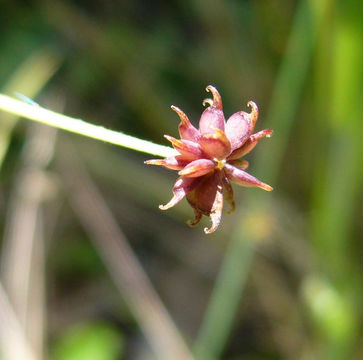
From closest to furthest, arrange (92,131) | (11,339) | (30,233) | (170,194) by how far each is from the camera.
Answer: (92,131) → (11,339) → (30,233) → (170,194)

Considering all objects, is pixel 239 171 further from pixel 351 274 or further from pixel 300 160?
pixel 300 160

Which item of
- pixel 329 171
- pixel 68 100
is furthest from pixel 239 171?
pixel 68 100

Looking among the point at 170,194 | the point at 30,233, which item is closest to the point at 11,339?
the point at 30,233

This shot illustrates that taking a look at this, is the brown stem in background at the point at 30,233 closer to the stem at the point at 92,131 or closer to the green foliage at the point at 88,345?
the green foliage at the point at 88,345

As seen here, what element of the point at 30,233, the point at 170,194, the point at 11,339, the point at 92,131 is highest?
the point at 170,194

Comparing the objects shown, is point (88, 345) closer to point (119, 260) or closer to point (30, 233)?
point (119, 260)

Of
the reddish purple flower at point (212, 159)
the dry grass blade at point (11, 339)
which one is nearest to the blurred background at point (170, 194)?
the dry grass blade at point (11, 339)

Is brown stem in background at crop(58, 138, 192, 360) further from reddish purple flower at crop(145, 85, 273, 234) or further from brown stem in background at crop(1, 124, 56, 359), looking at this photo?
reddish purple flower at crop(145, 85, 273, 234)
